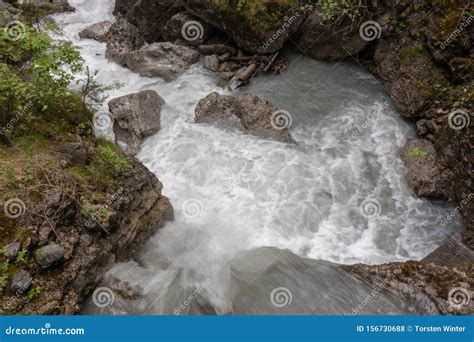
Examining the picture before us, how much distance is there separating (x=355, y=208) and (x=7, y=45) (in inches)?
329

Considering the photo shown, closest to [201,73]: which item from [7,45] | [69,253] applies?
[7,45]

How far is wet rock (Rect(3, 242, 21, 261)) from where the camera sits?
605 cm

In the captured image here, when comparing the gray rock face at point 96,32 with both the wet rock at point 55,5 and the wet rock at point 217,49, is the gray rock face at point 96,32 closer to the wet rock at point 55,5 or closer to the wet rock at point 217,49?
the wet rock at point 55,5

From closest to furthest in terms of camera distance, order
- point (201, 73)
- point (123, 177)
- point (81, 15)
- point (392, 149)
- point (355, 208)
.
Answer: point (123, 177)
point (355, 208)
point (392, 149)
point (201, 73)
point (81, 15)

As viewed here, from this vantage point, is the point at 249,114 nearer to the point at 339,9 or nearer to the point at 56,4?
the point at 339,9

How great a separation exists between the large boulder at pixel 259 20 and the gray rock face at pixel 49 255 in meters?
8.92

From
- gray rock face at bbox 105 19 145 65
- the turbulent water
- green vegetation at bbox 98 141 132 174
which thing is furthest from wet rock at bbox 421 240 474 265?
gray rock face at bbox 105 19 145 65

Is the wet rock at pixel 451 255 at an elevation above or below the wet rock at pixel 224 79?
above

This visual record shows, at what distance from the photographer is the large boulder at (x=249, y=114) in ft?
35.7

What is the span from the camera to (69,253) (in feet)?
21.5

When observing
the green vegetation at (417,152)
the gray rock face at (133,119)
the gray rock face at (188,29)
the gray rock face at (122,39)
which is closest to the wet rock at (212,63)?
the gray rock face at (188,29)

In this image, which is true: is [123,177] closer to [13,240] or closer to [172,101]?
[13,240]

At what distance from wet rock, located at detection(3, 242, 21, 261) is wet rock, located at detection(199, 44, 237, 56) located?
951cm

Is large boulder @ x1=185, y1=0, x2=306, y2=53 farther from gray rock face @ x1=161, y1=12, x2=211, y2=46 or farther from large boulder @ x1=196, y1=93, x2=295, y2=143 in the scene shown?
large boulder @ x1=196, y1=93, x2=295, y2=143
